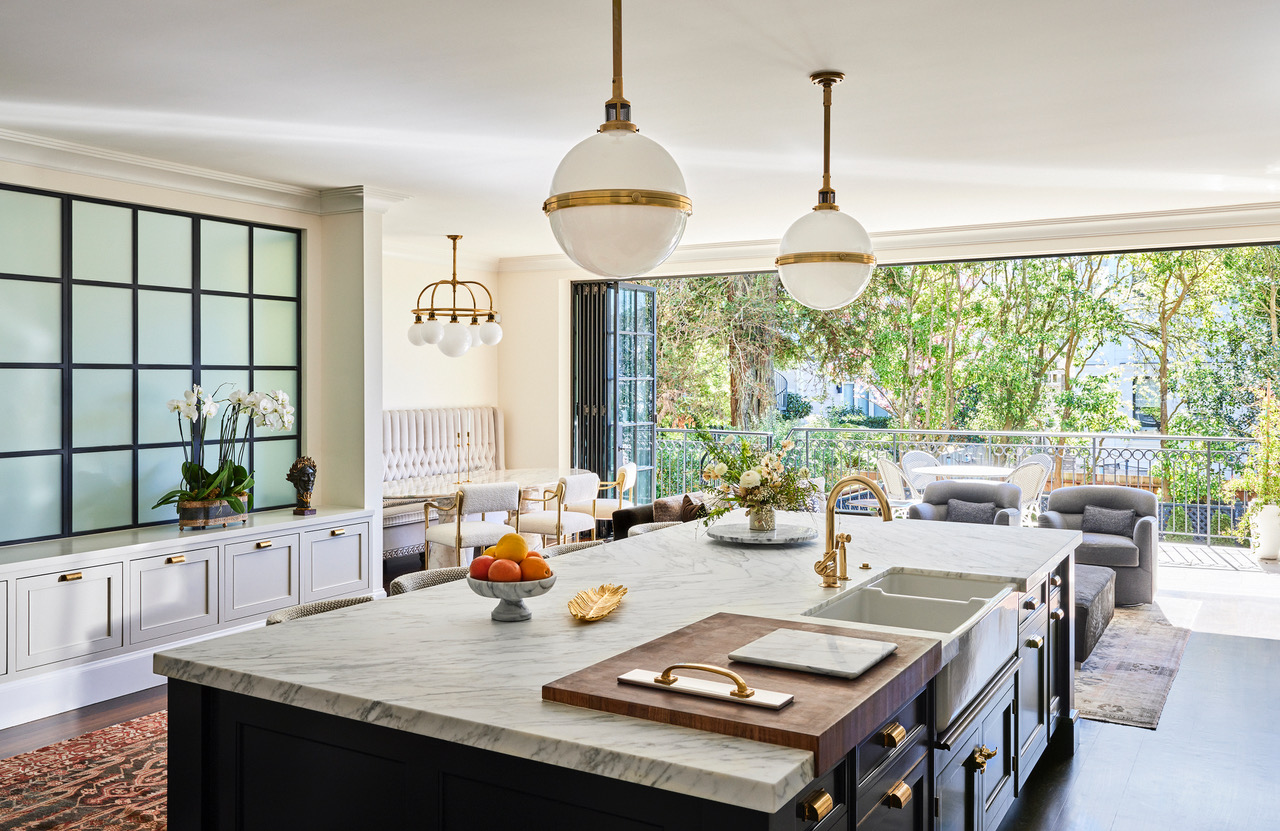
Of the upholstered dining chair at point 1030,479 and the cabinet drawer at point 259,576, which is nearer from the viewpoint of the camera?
the cabinet drawer at point 259,576

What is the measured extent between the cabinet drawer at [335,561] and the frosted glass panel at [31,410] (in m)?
1.34

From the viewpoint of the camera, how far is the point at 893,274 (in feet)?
38.9

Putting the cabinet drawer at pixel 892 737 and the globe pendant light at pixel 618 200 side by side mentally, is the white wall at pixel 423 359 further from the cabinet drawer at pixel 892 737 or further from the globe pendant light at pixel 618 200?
the cabinet drawer at pixel 892 737

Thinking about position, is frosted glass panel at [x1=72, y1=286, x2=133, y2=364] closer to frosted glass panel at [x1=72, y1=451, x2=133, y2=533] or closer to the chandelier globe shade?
frosted glass panel at [x1=72, y1=451, x2=133, y2=533]

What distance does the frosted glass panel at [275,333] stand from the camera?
5.53m

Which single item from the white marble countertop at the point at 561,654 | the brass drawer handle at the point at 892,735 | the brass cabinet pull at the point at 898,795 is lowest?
the brass cabinet pull at the point at 898,795

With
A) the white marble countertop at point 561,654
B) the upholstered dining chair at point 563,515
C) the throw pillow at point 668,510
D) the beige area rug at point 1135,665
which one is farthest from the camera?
the upholstered dining chair at point 563,515

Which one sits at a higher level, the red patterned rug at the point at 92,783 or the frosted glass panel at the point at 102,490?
the frosted glass panel at the point at 102,490

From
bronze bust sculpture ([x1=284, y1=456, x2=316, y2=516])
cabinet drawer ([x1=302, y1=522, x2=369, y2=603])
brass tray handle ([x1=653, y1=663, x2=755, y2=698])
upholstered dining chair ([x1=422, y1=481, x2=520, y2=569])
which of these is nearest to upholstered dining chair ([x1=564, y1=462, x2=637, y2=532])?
upholstered dining chair ([x1=422, y1=481, x2=520, y2=569])

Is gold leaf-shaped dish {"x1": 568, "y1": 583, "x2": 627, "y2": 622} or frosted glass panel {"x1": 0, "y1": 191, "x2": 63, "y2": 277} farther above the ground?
frosted glass panel {"x1": 0, "y1": 191, "x2": 63, "y2": 277}

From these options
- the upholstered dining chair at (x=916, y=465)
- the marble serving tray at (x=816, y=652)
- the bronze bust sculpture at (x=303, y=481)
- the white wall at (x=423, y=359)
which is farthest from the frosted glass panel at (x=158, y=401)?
the upholstered dining chair at (x=916, y=465)

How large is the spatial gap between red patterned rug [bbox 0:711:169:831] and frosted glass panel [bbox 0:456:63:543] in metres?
1.11

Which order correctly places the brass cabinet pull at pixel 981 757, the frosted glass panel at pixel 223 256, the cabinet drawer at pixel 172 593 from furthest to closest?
the frosted glass panel at pixel 223 256 < the cabinet drawer at pixel 172 593 < the brass cabinet pull at pixel 981 757

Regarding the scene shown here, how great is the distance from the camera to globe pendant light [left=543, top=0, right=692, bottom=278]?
1915mm
